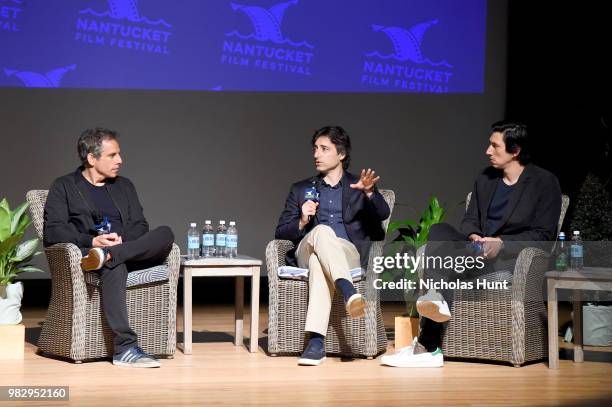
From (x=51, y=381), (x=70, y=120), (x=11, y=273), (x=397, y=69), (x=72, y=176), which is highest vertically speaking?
(x=397, y=69)

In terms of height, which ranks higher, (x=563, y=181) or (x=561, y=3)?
(x=561, y=3)

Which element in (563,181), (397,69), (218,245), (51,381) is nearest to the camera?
(51,381)

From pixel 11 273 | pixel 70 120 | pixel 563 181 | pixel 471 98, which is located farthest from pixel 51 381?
pixel 471 98

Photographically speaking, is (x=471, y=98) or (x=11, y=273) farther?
(x=471, y=98)

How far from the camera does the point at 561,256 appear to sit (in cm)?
501

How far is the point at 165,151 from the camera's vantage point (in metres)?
7.60

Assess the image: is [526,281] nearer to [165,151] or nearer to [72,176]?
[72,176]

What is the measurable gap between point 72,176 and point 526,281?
93.0 inches

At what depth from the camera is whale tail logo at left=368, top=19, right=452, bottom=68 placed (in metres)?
7.66

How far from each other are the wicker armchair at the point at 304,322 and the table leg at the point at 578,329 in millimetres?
998

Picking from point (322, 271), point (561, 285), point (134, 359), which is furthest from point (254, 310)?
point (561, 285)

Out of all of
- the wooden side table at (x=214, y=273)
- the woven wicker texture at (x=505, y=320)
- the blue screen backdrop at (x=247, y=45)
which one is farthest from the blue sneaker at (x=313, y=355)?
the blue screen backdrop at (x=247, y=45)

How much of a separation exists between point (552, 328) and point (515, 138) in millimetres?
987

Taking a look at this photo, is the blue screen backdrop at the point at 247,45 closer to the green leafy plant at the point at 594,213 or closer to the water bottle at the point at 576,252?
the green leafy plant at the point at 594,213
